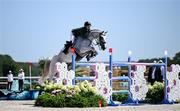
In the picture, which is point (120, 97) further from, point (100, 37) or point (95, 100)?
point (95, 100)

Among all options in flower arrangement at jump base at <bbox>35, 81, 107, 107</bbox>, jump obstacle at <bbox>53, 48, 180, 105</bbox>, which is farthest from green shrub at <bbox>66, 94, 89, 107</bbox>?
jump obstacle at <bbox>53, 48, 180, 105</bbox>

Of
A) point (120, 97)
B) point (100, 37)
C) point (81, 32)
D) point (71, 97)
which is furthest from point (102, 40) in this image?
point (71, 97)

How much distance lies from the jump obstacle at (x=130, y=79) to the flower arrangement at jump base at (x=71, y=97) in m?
0.38

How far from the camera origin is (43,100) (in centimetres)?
1520

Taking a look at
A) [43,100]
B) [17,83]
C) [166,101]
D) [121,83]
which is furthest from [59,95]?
[17,83]

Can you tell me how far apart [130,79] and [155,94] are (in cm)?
147

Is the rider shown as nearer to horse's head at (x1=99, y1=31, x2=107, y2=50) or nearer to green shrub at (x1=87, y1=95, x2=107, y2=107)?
horse's head at (x1=99, y1=31, x2=107, y2=50)

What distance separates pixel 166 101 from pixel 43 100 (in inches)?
192

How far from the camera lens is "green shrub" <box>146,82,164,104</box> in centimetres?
1830

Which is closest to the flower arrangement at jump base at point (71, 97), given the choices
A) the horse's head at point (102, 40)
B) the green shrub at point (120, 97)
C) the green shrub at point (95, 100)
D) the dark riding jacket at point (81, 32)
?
the green shrub at point (95, 100)

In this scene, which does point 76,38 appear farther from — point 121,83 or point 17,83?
point 17,83

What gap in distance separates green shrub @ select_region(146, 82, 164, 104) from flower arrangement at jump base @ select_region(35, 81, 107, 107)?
3.08 metres

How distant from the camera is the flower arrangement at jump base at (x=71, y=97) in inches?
591

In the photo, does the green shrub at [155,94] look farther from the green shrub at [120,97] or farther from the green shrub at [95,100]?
the green shrub at [95,100]
